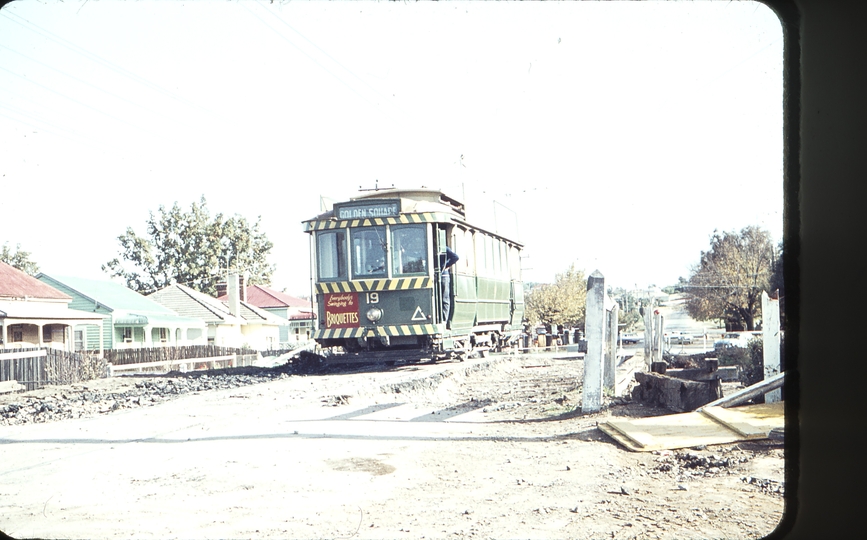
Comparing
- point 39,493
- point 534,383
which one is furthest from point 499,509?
point 534,383

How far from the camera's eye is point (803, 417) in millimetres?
4070

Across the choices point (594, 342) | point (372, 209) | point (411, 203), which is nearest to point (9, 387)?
point (372, 209)

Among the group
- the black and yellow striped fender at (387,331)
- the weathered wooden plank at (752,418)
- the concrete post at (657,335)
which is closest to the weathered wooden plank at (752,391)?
the weathered wooden plank at (752,418)

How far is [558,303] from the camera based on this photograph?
46906mm

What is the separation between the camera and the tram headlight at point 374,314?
15328 millimetres

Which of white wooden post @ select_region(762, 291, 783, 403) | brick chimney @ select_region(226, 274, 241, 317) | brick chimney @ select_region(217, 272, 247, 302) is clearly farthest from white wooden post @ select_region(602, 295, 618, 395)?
brick chimney @ select_region(217, 272, 247, 302)

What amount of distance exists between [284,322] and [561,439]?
120ft

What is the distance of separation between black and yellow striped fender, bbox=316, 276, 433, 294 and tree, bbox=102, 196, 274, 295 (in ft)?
64.2

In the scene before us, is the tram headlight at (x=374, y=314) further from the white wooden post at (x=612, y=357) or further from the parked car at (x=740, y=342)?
the parked car at (x=740, y=342)

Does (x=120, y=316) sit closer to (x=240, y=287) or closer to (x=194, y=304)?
(x=194, y=304)

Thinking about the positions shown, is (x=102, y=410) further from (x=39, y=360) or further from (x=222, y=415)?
(x=39, y=360)

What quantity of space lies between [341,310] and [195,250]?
22.5 meters

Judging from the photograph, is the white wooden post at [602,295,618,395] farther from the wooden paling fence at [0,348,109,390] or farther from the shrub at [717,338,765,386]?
the wooden paling fence at [0,348,109,390]

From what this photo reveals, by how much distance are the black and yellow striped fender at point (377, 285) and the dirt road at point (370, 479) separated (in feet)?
20.2
